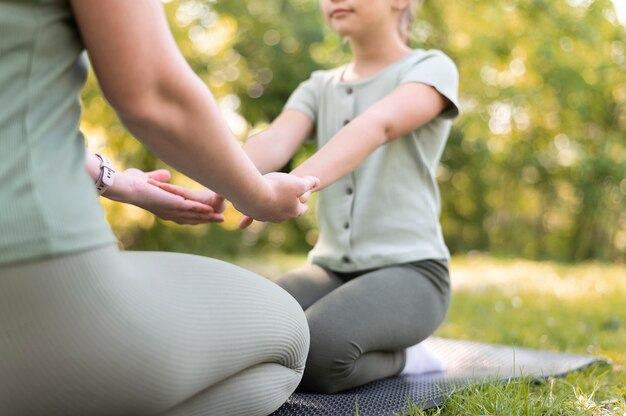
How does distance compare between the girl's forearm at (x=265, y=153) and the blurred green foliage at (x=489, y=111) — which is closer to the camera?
the girl's forearm at (x=265, y=153)

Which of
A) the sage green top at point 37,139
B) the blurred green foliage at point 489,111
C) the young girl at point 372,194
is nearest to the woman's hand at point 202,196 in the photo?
the young girl at point 372,194

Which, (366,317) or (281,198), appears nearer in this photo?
(281,198)

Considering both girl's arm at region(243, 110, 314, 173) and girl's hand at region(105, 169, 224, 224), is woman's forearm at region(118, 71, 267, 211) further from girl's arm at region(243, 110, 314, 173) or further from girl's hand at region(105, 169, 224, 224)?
girl's arm at region(243, 110, 314, 173)

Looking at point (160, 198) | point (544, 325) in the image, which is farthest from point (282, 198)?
point (544, 325)

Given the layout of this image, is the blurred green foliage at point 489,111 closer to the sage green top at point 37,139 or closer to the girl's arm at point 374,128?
the girl's arm at point 374,128

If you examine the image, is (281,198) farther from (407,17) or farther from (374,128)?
(407,17)

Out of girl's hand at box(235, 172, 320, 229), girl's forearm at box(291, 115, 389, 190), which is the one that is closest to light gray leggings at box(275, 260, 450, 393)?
girl's forearm at box(291, 115, 389, 190)

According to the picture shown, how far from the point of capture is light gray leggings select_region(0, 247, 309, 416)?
116 cm

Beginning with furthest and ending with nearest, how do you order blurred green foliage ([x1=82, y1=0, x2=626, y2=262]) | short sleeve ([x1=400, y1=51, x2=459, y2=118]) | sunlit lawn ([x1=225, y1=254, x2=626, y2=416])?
blurred green foliage ([x1=82, y1=0, x2=626, y2=262]) < short sleeve ([x1=400, y1=51, x2=459, y2=118]) < sunlit lawn ([x1=225, y1=254, x2=626, y2=416])

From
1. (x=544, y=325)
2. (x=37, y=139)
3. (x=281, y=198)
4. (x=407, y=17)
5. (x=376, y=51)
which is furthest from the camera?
(x=544, y=325)

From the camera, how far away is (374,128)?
2.25 meters

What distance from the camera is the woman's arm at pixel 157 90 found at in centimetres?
112

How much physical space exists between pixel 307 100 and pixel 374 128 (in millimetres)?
547

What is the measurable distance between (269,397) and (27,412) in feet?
1.79
